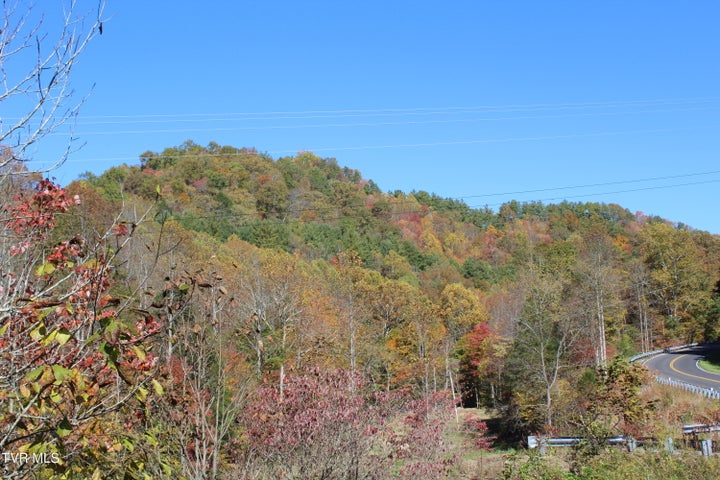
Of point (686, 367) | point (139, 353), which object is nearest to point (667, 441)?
point (139, 353)

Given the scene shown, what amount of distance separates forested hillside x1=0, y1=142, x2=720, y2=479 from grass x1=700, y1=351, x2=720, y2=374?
4469 millimetres

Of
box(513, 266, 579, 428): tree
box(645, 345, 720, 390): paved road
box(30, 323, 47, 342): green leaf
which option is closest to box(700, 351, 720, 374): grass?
box(645, 345, 720, 390): paved road

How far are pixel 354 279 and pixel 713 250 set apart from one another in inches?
1596

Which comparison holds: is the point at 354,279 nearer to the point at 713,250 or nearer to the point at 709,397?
the point at 709,397

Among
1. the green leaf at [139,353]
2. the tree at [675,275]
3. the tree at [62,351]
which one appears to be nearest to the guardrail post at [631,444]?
the tree at [62,351]

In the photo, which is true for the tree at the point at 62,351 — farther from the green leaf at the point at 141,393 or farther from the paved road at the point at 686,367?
the paved road at the point at 686,367

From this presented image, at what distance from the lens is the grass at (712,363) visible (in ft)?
113

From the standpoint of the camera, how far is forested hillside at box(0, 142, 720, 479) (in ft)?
10.2

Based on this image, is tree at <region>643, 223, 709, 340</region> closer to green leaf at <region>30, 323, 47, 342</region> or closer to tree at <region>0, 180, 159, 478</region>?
tree at <region>0, 180, 159, 478</region>

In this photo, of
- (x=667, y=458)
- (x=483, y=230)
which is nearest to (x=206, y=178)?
(x=483, y=230)

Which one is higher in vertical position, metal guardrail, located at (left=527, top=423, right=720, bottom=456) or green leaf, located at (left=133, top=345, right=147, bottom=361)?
green leaf, located at (left=133, top=345, right=147, bottom=361)

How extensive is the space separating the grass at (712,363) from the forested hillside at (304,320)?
447 centimetres

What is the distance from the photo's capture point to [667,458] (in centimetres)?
1001

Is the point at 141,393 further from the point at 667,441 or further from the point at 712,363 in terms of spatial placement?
the point at 712,363
